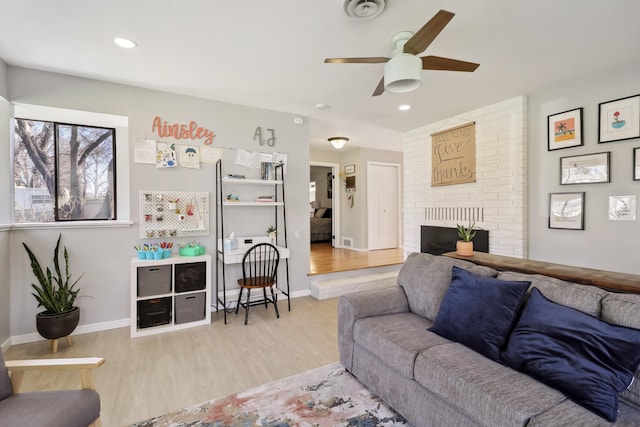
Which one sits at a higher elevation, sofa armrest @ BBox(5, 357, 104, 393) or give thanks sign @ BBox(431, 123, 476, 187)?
give thanks sign @ BBox(431, 123, 476, 187)

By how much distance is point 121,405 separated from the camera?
75.5 inches

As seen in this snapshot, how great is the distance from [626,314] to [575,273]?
2.11 ft

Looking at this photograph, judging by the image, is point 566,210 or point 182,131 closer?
point 566,210

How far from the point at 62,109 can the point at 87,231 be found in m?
1.22

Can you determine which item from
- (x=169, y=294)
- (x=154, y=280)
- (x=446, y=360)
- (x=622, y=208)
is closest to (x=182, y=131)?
(x=154, y=280)

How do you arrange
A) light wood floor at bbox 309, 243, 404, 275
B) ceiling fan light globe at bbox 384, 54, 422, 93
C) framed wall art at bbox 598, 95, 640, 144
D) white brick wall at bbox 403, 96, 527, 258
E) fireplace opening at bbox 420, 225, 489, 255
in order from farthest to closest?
light wood floor at bbox 309, 243, 404, 275
fireplace opening at bbox 420, 225, 489, 255
white brick wall at bbox 403, 96, 527, 258
framed wall art at bbox 598, 95, 640, 144
ceiling fan light globe at bbox 384, 54, 422, 93

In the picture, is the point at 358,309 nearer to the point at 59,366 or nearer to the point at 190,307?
the point at 59,366

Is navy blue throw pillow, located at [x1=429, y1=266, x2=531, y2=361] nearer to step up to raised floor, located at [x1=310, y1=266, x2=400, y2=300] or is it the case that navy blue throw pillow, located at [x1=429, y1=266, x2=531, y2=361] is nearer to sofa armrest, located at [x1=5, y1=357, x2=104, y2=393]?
sofa armrest, located at [x1=5, y1=357, x2=104, y2=393]

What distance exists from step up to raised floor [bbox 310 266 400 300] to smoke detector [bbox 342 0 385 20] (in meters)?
3.16

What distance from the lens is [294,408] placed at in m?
1.88

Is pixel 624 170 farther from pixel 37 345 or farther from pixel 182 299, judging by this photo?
pixel 37 345

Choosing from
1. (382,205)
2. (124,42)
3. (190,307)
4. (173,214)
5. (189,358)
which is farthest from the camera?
(382,205)

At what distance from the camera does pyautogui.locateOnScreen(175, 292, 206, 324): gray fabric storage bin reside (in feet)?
10.3

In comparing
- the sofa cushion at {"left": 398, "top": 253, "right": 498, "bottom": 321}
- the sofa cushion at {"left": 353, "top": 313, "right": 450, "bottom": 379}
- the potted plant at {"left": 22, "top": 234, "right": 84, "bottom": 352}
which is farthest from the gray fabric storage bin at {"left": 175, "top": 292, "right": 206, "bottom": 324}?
the sofa cushion at {"left": 398, "top": 253, "right": 498, "bottom": 321}
